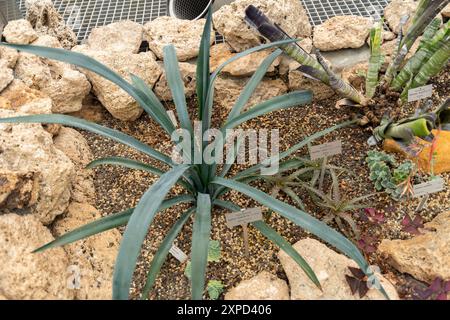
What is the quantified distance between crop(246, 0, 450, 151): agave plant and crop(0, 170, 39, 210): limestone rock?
94 centimetres

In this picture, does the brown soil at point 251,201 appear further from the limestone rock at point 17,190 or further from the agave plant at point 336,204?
the limestone rock at point 17,190

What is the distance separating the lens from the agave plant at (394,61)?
1699mm

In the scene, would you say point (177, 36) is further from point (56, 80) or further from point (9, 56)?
point (9, 56)

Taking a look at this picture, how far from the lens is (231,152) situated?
1669mm

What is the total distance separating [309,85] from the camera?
212 cm

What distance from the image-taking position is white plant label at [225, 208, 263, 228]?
1498mm

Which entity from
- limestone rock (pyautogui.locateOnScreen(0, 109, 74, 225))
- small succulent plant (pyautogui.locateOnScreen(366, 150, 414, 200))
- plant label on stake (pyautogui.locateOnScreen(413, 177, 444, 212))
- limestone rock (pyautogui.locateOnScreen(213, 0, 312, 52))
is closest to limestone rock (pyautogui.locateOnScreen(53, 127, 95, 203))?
limestone rock (pyautogui.locateOnScreen(0, 109, 74, 225))

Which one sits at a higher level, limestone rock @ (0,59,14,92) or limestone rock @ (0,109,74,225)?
limestone rock @ (0,59,14,92)

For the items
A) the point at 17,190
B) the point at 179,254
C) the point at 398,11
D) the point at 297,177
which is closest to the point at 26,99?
the point at 17,190

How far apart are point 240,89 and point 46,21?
105cm

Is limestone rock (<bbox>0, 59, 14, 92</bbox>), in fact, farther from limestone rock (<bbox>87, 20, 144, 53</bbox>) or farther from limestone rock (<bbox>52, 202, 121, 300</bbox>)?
limestone rock (<bbox>52, 202, 121, 300</bbox>)
